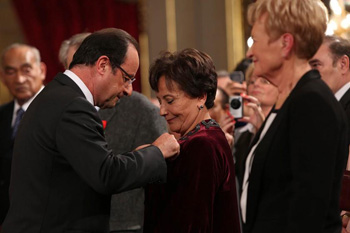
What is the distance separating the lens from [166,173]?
2.20 metres

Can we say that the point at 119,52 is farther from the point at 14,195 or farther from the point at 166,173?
the point at 14,195

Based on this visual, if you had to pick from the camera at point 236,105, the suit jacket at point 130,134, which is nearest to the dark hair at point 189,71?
the suit jacket at point 130,134

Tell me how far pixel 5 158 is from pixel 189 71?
226cm

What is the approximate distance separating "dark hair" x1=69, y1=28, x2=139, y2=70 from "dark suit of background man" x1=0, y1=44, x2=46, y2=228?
2.07 metres

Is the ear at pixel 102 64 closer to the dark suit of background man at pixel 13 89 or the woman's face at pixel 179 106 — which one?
the woman's face at pixel 179 106

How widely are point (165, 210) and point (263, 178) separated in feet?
1.92

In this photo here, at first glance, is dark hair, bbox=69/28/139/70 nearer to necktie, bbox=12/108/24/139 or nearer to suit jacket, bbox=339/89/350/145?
suit jacket, bbox=339/89/350/145

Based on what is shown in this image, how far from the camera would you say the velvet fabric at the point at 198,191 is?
217cm

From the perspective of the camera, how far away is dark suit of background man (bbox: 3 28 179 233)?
2057 millimetres

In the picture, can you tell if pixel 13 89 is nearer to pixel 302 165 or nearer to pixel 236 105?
pixel 236 105

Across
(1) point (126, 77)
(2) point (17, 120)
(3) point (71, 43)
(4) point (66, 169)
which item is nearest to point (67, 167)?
(4) point (66, 169)

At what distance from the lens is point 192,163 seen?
2199mm

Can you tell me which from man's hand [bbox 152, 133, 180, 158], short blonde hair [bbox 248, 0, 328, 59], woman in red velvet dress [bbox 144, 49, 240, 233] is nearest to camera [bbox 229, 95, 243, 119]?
woman in red velvet dress [bbox 144, 49, 240, 233]

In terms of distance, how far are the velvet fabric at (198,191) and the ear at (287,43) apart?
561mm
